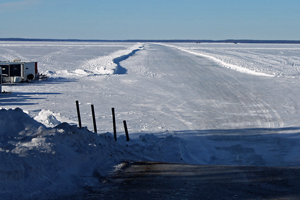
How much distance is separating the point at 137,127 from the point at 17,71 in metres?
15.0

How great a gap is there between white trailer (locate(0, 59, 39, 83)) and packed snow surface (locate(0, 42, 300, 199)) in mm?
732

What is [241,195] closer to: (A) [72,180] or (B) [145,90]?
(A) [72,180]

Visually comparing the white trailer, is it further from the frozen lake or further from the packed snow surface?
the frozen lake

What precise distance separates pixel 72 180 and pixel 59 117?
7744mm

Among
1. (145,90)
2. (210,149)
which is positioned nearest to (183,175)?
(210,149)

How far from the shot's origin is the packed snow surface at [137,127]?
6379 millimetres

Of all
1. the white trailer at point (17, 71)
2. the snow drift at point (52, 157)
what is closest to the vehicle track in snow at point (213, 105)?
the snow drift at point (52, 157)

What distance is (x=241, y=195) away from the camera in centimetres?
555

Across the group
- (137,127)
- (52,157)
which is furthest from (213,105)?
(52,157)

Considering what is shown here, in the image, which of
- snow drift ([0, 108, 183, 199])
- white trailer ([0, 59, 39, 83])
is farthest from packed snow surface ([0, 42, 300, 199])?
white trailer ([0, 59, 39, 83])

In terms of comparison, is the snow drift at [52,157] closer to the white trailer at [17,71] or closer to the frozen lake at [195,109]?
the frozen lake at [195,109]

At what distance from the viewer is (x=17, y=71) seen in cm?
2444

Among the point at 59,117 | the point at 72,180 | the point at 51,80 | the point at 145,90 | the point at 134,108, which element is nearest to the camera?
the point at 72,180

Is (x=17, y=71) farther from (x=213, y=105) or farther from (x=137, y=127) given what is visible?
(x=137, y=127)
